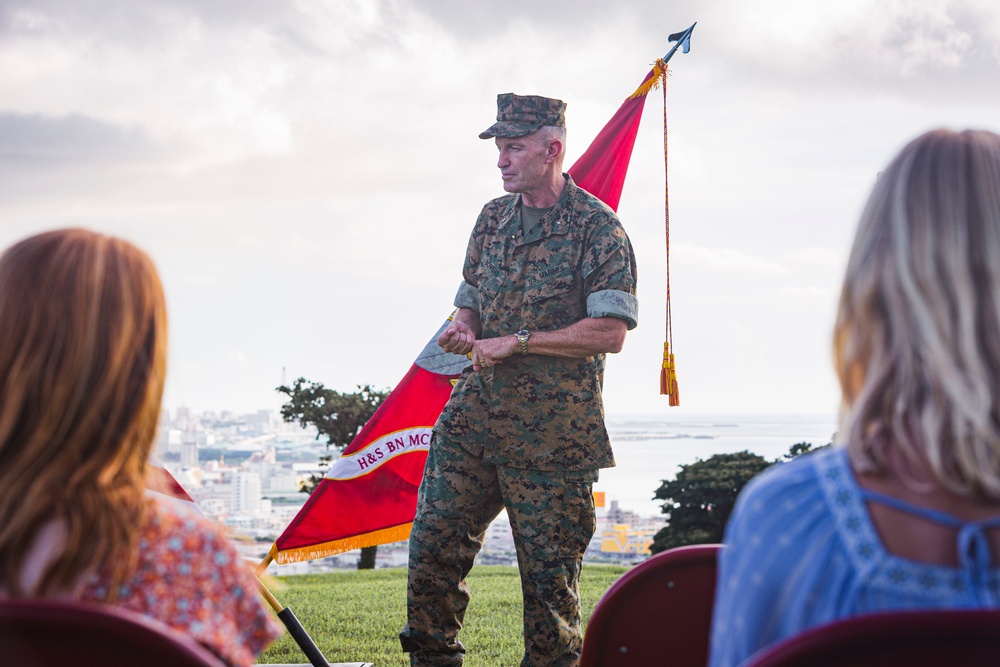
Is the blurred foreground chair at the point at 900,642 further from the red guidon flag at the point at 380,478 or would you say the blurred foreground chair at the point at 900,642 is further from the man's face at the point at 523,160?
the red guidon flag at the point at 380,478

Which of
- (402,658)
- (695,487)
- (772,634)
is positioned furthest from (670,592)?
(695,487)

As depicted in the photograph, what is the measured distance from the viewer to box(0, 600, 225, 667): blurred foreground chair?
96 cm

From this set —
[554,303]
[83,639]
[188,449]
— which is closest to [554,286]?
[554,303]

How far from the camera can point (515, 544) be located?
10.1 ft

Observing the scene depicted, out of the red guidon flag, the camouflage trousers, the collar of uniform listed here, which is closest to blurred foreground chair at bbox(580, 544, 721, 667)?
the camouflage trousers

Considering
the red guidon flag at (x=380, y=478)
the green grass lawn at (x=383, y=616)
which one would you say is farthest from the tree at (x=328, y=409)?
the red guidon flag at (x=380, y=478)

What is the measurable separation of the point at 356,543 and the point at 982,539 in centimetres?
373

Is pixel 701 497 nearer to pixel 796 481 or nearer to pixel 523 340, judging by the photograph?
pixel 523 340

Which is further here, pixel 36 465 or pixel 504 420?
pixel 504 420

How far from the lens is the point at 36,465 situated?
3.86 ft

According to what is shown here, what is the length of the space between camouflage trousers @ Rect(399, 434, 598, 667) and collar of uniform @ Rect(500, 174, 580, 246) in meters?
0.70

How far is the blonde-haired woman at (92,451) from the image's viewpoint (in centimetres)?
115

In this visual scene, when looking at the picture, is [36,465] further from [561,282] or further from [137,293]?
[561,282]

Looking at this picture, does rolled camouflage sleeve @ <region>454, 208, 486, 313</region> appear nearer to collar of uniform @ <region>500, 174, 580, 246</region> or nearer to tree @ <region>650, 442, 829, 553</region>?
collar of uniform @ <region>500, 174, 580, 246</region>
